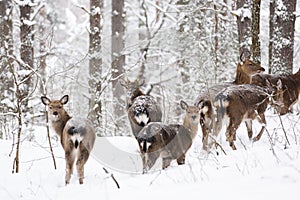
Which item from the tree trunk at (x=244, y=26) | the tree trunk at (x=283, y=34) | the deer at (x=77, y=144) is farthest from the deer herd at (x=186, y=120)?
the tree trunk at (x=244, y=26)

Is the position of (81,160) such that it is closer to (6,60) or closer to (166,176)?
(166,176)

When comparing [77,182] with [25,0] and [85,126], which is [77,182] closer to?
[85,126]

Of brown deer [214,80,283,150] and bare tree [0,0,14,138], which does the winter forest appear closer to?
brown deer [214,80,283,150]

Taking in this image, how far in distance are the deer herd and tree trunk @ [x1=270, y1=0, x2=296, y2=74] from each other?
1.53 meters

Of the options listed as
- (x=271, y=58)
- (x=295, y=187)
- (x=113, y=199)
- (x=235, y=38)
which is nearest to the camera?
(x=295, y=187)

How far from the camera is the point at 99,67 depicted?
572 inches

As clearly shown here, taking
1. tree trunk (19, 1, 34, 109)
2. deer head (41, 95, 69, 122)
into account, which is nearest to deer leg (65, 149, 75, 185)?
deer head (41, 95, 69, 122)

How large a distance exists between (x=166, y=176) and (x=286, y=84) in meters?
5.22

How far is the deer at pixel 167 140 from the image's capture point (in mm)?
7641

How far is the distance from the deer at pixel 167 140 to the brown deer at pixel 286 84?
236cm

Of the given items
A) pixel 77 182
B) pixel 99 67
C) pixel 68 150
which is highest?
pixel 99 67

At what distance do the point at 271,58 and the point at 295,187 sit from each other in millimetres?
8613

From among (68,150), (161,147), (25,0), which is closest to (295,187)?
(161,147)

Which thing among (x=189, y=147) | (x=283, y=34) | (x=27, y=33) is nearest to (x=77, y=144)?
(x=189, y=147)
